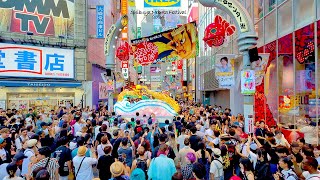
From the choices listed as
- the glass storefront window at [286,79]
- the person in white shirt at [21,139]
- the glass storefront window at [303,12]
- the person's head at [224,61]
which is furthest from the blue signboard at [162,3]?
the person in white shirt at [21,139]

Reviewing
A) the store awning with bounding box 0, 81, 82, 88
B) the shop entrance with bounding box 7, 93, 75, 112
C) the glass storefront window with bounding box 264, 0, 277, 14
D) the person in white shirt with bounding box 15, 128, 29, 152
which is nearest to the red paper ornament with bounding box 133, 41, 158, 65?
the shop entrance with bounding box 7, 93, 75, 112

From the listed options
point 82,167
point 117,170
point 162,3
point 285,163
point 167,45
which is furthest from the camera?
point 162,3

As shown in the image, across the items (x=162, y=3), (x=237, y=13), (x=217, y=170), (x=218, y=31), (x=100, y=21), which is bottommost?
(x=217, y=170)

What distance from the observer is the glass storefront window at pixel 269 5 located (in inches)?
615

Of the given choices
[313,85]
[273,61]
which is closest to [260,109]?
[273,61]

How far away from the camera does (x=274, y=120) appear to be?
1585 centimetres

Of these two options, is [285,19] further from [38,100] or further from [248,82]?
[38,100]

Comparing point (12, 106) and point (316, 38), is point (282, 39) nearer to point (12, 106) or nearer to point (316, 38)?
point (316, 38)

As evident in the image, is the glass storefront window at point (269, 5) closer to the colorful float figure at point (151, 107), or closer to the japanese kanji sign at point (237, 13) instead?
the japanese kanji sign at point (237, 13)

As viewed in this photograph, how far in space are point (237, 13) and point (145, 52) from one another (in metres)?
15.6

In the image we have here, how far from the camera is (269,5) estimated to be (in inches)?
640

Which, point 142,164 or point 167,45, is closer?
point 142,164

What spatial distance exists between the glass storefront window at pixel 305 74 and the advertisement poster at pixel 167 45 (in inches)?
515

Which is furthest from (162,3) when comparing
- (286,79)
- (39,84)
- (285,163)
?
(285,163)
